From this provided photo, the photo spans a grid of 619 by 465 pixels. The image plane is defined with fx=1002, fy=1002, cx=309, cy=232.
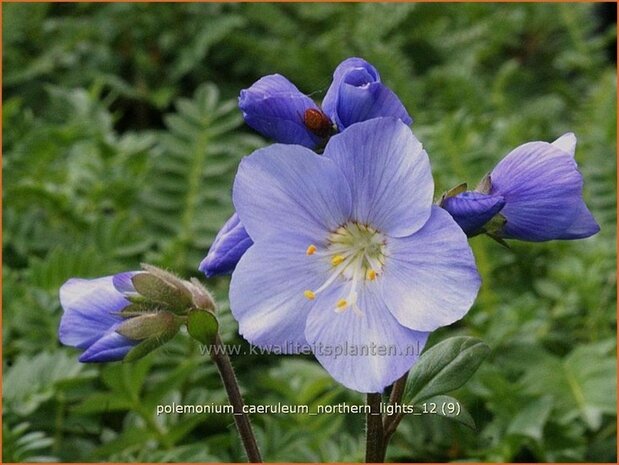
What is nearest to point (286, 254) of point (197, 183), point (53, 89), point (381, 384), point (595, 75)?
point (381, 384)

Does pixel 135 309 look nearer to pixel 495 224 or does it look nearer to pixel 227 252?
pixel 227 252

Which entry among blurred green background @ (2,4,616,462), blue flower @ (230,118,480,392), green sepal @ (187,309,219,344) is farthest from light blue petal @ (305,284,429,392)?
blurred green background @ (2,4,616,462)

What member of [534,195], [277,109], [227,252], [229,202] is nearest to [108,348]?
[227,252]

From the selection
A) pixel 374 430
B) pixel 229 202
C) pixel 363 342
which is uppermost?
pixel 363 342

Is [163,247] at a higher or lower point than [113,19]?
lower

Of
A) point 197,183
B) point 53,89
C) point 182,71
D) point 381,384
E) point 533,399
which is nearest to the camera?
point 381,384

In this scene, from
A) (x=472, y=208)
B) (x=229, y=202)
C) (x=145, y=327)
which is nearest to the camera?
(x=472, y=208)

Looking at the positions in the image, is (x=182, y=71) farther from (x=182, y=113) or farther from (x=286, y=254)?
(x=286, y=254)

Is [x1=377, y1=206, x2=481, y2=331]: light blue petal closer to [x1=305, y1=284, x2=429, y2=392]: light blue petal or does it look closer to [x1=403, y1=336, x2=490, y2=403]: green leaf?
[x1=305, y1=284, x2=429, y2=392]: light blue petal
